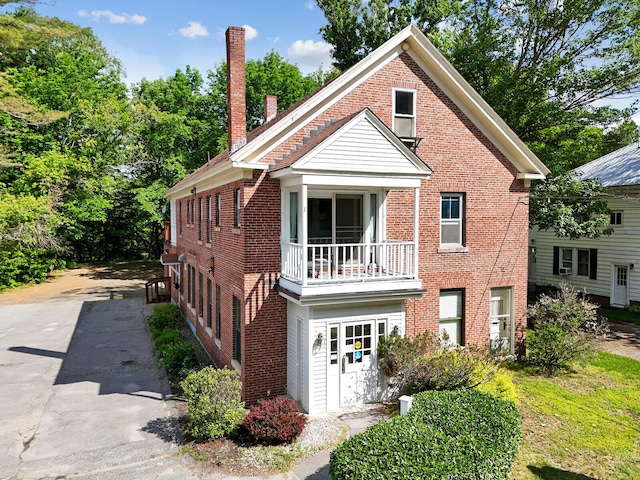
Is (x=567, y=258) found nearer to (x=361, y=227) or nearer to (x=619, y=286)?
(x=619, y=286)

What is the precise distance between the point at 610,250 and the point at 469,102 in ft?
52.2

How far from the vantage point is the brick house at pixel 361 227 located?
11.0 metres

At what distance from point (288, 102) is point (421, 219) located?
27.5m

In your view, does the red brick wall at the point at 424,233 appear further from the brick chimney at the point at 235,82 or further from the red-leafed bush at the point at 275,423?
the red-leafed bush at the point at 275,423

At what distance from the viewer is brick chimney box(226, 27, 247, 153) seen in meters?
13.2

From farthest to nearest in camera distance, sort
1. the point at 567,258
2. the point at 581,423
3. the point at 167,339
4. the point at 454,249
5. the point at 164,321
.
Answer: the point at 567,258 → the point at 164,321 → the point at 167,339 → the point at 454,249 → the point at 581,423

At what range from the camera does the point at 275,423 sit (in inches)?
371

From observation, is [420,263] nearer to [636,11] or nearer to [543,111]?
[543,111]

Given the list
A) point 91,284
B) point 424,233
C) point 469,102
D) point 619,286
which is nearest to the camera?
point 424,233

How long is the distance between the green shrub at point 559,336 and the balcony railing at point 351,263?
532cm

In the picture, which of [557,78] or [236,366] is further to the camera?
[557,78]

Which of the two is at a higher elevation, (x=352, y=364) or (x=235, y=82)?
(x=235, y=82)

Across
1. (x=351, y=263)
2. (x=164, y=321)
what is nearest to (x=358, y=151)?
(x=351, y=263)

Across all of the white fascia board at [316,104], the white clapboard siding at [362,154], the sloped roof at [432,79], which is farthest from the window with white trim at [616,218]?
the white clapboard siding at [362,154]
